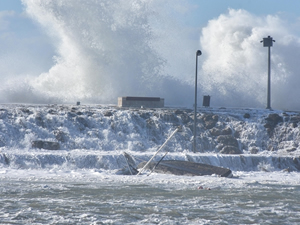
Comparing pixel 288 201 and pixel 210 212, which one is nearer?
pixel 210 212

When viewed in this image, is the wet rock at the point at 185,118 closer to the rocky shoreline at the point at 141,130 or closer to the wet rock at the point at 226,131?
the rocky shoreline at the point at 141,130

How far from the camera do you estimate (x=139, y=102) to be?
4231 cm

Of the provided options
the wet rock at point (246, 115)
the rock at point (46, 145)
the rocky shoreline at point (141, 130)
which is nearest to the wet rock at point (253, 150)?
the rocky shoreline at point (141, 130)

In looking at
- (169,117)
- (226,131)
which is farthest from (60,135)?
(226,131)

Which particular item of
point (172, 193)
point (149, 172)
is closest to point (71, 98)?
point (149, 172)

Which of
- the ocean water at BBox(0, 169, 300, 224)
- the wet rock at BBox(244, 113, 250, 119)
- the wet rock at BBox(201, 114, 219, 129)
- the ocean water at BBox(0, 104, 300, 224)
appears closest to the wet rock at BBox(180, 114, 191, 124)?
the ocean water at BBox(0, 104, 300, 224)

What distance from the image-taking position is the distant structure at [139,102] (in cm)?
4197

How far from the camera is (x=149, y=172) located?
2328 centimetres

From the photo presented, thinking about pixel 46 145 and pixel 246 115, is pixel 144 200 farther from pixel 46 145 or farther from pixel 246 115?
pixel 246 115

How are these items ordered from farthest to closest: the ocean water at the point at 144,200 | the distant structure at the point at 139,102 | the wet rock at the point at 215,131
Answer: the distant structure at the point at 139,102 → the wet rock at the point at 215,131 → the ocean water at the point at 144,200

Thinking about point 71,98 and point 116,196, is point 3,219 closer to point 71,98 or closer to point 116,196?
point 116,196

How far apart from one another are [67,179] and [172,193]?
5.29 metres

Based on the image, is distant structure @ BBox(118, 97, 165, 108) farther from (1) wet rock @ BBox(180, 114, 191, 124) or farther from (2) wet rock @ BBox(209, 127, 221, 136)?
(2) wet rock @ BBox(209, 127, 221, 136)

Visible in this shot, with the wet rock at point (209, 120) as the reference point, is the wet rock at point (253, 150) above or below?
below
